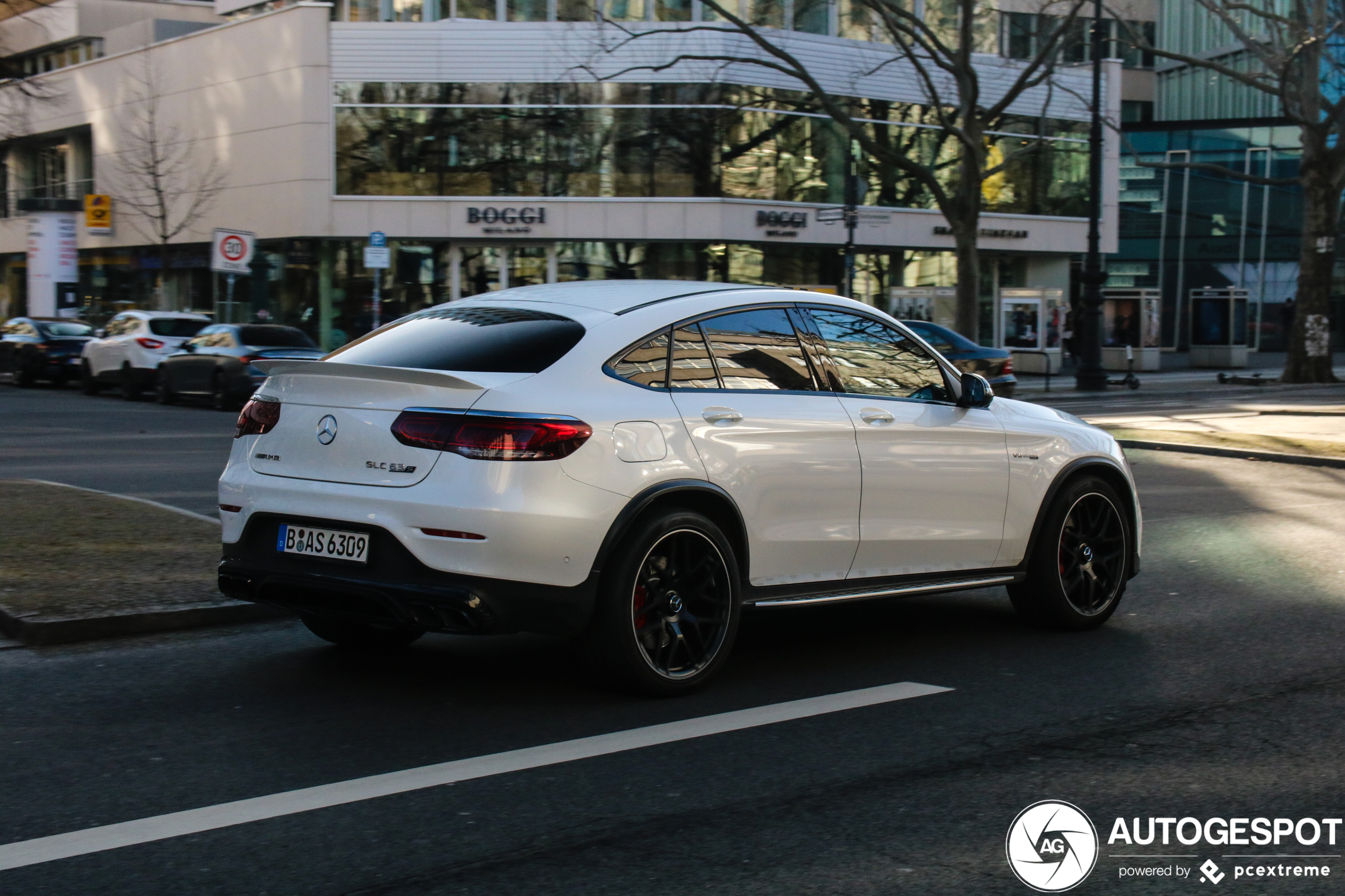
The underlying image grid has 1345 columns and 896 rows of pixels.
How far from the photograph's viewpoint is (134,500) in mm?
11180

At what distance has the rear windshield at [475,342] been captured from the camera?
571cm

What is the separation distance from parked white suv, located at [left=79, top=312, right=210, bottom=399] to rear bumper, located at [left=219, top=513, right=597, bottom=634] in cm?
2278

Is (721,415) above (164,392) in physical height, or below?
above

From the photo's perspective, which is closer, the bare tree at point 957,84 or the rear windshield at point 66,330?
the bare tree at point 957,84

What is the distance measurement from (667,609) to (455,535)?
0.95 m

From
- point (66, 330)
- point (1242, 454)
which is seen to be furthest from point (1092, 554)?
point (66, 330)

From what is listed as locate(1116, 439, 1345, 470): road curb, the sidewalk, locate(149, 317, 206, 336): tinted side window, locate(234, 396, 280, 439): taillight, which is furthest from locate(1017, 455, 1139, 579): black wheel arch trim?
locate(149, 317, 206, 336): tinted side window

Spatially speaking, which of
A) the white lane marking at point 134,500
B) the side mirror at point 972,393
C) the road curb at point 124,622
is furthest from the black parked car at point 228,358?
the side mirror at point 972,393

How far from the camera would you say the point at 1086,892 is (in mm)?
3881

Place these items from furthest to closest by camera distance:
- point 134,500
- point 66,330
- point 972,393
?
1. point 66,330
2. point 134,500
3. point 972,393

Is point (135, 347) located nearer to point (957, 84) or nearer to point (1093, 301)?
point (957, 84)

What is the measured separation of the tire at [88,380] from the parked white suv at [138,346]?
10 cm

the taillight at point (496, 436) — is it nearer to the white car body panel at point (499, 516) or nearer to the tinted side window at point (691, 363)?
the white car body panel at point (499, 516)

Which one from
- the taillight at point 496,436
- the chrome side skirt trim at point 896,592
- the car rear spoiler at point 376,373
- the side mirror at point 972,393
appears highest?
the car rear spoiler at point 376,373
